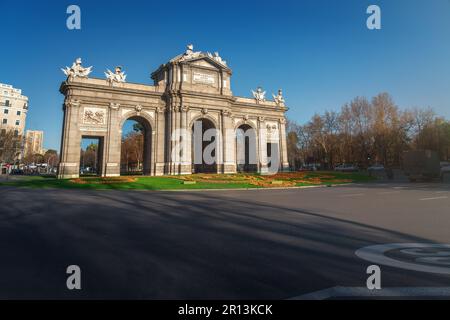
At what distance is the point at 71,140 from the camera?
3394 centimetres

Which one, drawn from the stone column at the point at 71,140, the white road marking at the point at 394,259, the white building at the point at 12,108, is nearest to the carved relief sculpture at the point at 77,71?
the stone column at the point at 71,140

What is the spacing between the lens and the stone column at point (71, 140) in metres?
33.5

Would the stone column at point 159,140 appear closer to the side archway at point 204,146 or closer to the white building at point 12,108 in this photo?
the side archway at point 204,146

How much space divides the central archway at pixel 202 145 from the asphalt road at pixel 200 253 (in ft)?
112

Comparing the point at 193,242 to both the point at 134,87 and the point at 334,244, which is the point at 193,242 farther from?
the point at 134,87

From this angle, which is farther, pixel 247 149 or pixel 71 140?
pixel 247 149

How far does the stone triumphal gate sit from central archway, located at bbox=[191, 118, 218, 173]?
0.20 m

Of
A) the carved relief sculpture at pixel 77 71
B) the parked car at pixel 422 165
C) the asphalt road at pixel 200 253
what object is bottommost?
the asphalt road at pixel 200 253

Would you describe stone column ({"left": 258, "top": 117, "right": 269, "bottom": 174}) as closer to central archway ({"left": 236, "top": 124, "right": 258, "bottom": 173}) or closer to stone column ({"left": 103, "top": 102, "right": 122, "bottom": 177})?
central archway ({"left": 236, "top": 124, "right": 258, "bottom": 173})

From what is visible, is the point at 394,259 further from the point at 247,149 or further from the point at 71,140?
the point at 247,149

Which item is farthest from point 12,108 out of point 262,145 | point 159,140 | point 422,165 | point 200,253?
point 422,165

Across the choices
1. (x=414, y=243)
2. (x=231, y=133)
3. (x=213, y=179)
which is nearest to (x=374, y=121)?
(x=231, y=133)

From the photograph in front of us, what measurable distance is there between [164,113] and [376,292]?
130ft
